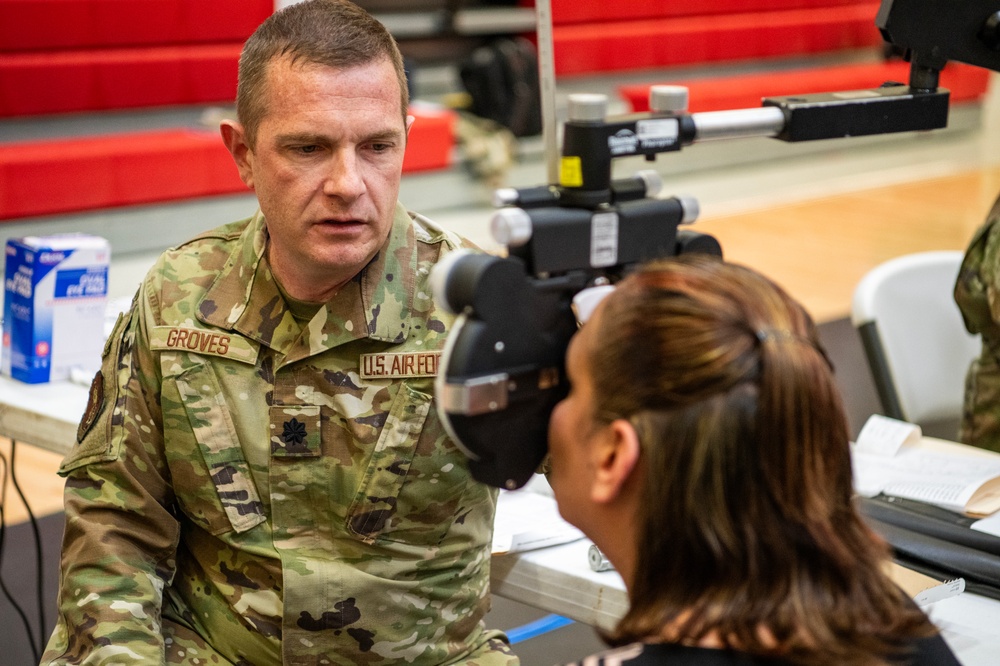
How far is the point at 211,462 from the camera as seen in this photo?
4.97 ft

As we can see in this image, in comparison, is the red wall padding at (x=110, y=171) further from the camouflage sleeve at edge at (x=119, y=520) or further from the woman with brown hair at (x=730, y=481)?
the woman with brown hair at (x=730, y=481)

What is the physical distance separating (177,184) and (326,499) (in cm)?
428

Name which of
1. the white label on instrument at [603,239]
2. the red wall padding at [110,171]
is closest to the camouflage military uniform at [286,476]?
the white label on instrument at [603,239]

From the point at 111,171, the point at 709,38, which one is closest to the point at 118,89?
the point at 111,171

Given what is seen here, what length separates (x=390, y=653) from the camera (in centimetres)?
152

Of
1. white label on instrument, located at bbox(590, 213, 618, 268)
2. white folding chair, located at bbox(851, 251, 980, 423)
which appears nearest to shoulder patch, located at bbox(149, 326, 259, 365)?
white label on instrument, located at bbox(590, 213, 618, 268)

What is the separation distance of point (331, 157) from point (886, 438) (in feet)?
3.82

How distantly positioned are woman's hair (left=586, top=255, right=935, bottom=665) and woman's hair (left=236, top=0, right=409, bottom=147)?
67cm

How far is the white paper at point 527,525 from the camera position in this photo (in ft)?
5.56

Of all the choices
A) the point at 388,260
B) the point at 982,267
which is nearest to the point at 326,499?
the point at 388,260

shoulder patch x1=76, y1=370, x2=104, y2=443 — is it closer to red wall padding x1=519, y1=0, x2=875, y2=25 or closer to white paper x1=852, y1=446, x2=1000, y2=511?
white paper x1=852, y1=446, x2=1000, y2=511

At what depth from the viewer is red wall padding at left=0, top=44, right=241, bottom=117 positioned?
5367mm

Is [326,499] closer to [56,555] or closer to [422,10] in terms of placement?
[56,555]

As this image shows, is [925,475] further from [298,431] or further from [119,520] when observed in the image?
[119,520]
